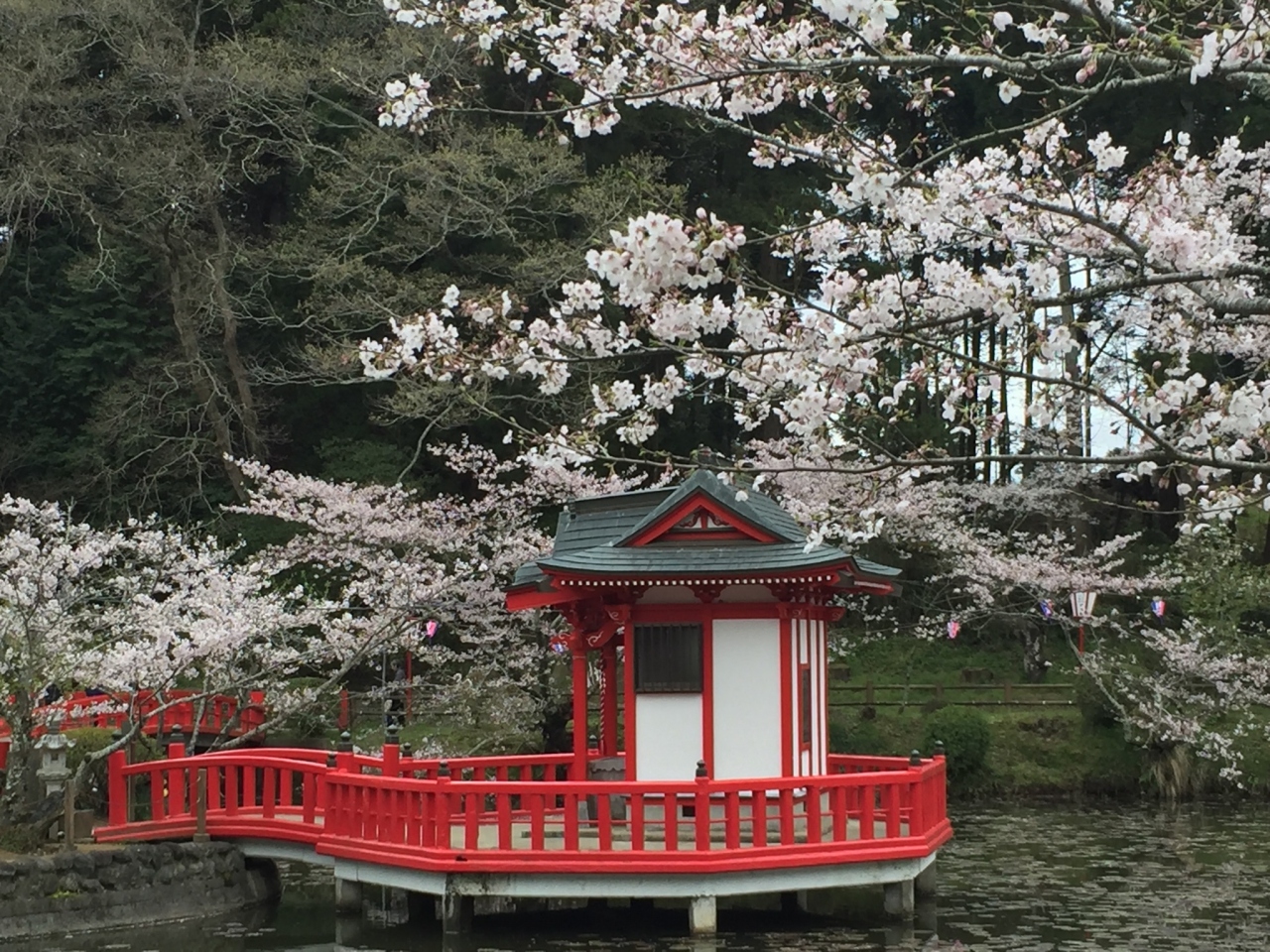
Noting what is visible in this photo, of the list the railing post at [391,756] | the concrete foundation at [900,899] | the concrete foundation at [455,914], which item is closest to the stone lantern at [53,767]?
the railing post at [391,756]

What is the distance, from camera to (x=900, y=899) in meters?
13.2

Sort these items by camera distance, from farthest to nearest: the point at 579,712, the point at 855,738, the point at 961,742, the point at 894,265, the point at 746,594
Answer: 1. the point at 855,738
2. the point at 961,742
3. the point at 579,712
4. the point at 746,594
5. the point at 894,265

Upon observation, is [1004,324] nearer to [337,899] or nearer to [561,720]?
[337,899]

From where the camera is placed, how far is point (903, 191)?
7180 millimetres

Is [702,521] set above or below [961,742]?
above

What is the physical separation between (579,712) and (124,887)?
430cm

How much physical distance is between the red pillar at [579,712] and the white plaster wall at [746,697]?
1.36 m

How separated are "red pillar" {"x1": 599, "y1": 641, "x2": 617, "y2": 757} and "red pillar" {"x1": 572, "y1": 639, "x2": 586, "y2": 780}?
442mm

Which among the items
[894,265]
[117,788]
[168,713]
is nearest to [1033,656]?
[168,713]

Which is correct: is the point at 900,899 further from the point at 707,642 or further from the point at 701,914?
the point at 707,642

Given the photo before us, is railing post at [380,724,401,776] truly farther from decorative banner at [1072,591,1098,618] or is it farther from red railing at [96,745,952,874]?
decorative banner at [1072,591,1098,618]

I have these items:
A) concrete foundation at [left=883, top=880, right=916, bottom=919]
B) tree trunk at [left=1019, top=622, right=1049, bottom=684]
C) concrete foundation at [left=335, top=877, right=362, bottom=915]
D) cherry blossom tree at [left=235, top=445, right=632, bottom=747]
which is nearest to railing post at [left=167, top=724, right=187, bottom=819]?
concrete foundation at [left=335, top=877, right=362, bottom=915]

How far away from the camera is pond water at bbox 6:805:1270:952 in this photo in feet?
40.1

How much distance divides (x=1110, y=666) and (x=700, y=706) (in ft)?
39.4
